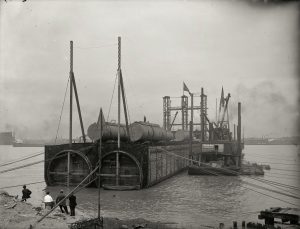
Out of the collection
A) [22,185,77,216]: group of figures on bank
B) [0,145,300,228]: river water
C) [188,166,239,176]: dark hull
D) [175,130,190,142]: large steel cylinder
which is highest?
[175,130,190,142]: large steel cylinder

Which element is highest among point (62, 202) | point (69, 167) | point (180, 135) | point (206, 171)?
point (180, 135)

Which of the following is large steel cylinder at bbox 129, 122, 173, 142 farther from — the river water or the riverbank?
the riverbank

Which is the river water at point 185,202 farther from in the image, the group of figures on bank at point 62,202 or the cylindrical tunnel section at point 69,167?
the group of figures on bank at point 62,202

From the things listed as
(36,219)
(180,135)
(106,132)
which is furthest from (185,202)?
(180,135)

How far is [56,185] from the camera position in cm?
3169

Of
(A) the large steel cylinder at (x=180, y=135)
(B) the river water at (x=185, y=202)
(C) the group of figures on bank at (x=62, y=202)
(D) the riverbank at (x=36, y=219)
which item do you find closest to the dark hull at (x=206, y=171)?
(B) the river water at (x=185, y=202)

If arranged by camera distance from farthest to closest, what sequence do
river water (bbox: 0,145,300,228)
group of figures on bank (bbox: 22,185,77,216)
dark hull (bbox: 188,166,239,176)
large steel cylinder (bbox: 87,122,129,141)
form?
dark hull (bbox: 188,166,239,176)
large steel cylinder (bbox: 87,122,129,141)
river water (bbox: 0,145,300,228)
group of figures on bank (bbox: 22,185,77,216)

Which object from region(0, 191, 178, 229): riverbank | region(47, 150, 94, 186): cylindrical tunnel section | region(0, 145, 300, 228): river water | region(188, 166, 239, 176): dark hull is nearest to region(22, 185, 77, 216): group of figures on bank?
region(0, 191, 178, 229): riverbank

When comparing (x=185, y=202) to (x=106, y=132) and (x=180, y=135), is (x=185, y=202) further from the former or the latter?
(x=180, y=135)

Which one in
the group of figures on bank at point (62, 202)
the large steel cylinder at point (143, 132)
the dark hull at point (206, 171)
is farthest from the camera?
the dark hull at point (206, 171)

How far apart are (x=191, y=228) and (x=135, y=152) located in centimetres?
1310

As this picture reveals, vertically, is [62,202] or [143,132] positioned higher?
[143,132]

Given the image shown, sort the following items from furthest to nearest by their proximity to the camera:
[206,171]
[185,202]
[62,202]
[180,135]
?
1. [180,135]
2. [206,171]
3. [185,202]
4. [62,202]

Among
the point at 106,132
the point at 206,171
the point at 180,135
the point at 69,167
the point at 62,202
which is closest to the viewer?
the point at 62,202
